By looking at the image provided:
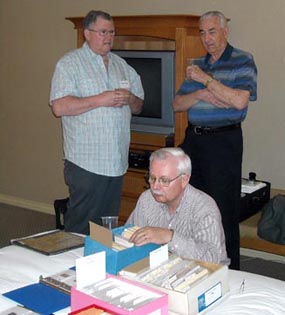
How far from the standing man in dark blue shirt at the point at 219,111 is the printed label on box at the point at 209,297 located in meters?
1.66

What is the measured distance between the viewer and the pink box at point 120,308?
4.87ft

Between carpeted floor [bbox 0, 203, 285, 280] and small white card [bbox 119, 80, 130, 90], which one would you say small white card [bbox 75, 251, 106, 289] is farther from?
carpeted floor [bbox 0, 203, 285, 280]

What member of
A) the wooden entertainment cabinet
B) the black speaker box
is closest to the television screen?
the wooden entertainment cabinet

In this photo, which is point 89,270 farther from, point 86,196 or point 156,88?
point 156,88

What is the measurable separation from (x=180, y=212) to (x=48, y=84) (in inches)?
126

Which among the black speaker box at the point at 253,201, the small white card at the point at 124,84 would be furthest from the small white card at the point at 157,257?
the black speaker box at the point at 253,201

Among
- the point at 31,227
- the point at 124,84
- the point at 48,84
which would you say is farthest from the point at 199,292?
the point at 48,84

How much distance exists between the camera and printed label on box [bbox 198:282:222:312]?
5.53 feet

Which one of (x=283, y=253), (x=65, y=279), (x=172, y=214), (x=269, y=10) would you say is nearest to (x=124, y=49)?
(x=269, y=10)

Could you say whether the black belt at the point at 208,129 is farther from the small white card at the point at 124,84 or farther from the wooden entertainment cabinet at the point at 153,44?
the wooden entertainment cabinet at the point at 153,44

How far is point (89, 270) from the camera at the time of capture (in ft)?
5.34

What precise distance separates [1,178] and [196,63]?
2899 mm

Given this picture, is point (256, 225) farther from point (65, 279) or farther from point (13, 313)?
point (13, 313)

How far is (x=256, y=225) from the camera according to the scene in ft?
12.8
